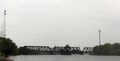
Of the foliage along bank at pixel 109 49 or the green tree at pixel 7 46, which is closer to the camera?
the green tree at pixel 7 46

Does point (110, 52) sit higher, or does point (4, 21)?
point (4, 21)

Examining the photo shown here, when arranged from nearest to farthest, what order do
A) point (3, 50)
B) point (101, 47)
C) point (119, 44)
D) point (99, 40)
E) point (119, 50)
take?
point (3, 50)
point (119, 50)
point (119, 44)
point (101, 47)
point (99, 40)

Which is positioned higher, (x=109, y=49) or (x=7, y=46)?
(x=7, y=46)

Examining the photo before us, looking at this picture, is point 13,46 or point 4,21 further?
point 4,21

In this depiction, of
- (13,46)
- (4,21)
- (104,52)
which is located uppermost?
(4,21)

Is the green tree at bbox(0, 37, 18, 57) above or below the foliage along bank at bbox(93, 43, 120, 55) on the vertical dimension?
above

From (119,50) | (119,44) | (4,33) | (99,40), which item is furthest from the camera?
(99,40)

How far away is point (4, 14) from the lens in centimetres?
9331

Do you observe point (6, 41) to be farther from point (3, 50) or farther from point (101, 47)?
point (101, 47)

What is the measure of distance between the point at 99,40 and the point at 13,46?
135m

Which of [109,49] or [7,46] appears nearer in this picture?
[7,46]

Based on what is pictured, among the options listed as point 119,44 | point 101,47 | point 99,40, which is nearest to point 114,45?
point 119,44

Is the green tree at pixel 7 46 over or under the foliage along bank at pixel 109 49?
over

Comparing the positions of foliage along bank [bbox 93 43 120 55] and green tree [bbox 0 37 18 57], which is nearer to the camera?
green tree [bbox 0 37 18 57]
